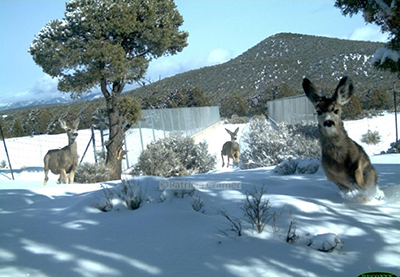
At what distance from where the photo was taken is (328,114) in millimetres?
4523

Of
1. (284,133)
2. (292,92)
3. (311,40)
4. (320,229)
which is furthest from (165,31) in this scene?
(311,40)

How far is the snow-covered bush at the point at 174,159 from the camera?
12922mm

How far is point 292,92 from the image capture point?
150 feet

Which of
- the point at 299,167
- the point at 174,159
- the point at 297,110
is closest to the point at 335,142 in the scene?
the point at 299,167

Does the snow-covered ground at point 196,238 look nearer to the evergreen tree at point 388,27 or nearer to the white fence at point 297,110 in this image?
the evergreen tree at point 388,27

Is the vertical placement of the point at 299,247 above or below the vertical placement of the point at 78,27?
below

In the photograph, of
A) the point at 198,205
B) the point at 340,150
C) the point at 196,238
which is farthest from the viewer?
the point at 340,150

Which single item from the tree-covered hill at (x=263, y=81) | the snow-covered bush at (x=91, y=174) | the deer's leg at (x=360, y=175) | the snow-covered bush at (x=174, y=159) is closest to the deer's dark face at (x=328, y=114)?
the deer's leg at (x=360, y=175)

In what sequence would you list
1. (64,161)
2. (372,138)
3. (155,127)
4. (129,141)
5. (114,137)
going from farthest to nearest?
(155,127) < (129,141) < (372,138) < (114,137) < (64,161)

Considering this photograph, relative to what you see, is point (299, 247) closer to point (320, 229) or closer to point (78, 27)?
point (320, 229)

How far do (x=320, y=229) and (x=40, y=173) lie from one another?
52.0ft

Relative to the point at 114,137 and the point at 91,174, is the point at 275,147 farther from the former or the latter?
the point at 91,174

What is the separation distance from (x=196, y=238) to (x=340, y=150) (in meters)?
2.15

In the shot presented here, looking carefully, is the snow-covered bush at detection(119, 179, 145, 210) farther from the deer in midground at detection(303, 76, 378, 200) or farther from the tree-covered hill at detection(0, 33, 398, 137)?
the tree-covered hill at detection(0, 33, 398, 137)
